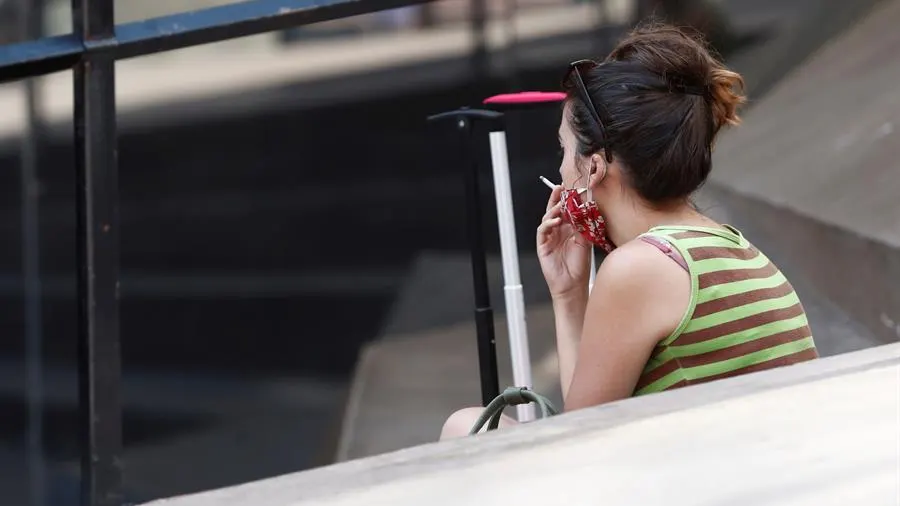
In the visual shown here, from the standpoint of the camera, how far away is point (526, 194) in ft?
12.5

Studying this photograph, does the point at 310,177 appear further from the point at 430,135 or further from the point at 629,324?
the point at 629,324

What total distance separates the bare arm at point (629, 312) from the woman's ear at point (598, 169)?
0.20m

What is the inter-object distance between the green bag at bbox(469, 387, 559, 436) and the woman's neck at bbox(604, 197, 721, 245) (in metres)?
0.30

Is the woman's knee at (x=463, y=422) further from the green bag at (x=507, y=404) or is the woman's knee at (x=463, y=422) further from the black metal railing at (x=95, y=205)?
the black metal railing at (x=95, y=205)

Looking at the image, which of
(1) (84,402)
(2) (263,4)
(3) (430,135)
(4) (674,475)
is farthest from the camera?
(3) (430,135)

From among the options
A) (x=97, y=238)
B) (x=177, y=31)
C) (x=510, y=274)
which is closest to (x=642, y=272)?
(x=510, y=274)

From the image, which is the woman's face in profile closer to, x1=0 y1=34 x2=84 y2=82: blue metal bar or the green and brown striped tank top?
the green and brown striped tank top

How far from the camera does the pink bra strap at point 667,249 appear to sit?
1.47 m

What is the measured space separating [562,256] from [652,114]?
40cm

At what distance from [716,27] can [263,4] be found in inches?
79.4

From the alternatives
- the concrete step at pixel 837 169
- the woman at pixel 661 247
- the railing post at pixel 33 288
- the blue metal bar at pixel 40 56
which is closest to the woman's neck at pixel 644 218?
the woman at pixel 661 247

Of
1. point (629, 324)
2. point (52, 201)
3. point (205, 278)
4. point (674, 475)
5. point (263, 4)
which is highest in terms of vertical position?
point (263, 4)

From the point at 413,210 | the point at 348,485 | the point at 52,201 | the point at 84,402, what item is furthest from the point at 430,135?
the point at 348,485

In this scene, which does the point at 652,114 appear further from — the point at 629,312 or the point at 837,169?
the point at 837,169
